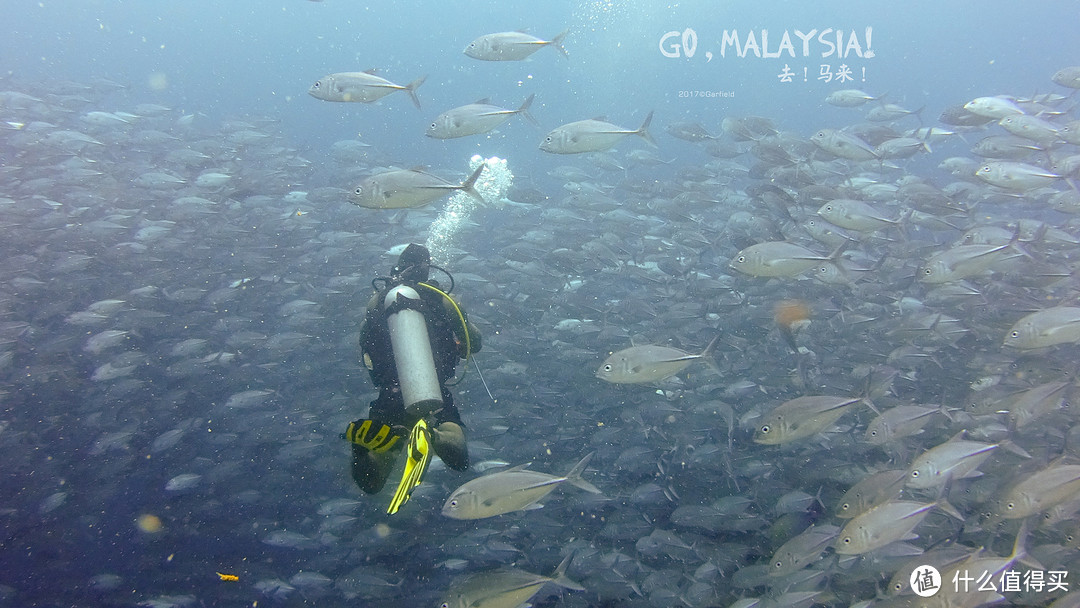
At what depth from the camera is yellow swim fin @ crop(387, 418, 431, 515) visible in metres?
2.65

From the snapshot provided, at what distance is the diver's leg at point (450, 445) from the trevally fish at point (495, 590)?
76cm

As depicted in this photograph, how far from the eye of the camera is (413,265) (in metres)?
3.70

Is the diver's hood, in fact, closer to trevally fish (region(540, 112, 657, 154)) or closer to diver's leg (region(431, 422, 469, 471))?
diver's leg (region(431, 422, 469, 471))

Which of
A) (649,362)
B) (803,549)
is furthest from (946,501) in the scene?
(649,362)

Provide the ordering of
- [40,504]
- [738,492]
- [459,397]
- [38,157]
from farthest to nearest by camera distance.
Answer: [38,157] < [459,397] < [40,504] < [738,492]

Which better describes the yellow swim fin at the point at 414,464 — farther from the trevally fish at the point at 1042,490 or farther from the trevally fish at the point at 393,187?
the trevally fish at the point at 1042,490

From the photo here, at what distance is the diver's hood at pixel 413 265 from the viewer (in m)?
3.66

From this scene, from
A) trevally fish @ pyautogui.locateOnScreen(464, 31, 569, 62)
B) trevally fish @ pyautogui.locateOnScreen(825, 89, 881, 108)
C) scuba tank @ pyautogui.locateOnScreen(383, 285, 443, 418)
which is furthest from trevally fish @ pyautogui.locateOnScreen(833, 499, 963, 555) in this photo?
trevally fish @ pyautogui.locateOnScreen(825, 89, 881, 108)

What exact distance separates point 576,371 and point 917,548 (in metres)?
3.58

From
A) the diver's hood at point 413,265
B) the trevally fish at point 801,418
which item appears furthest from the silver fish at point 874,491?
the diver's hood at point 413,265

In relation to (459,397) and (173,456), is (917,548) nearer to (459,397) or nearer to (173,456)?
(459,397)

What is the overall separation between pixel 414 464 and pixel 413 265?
5.12 ft

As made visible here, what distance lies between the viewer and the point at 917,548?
3.80 m

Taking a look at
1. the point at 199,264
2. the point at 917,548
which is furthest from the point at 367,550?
the point at 199,264
